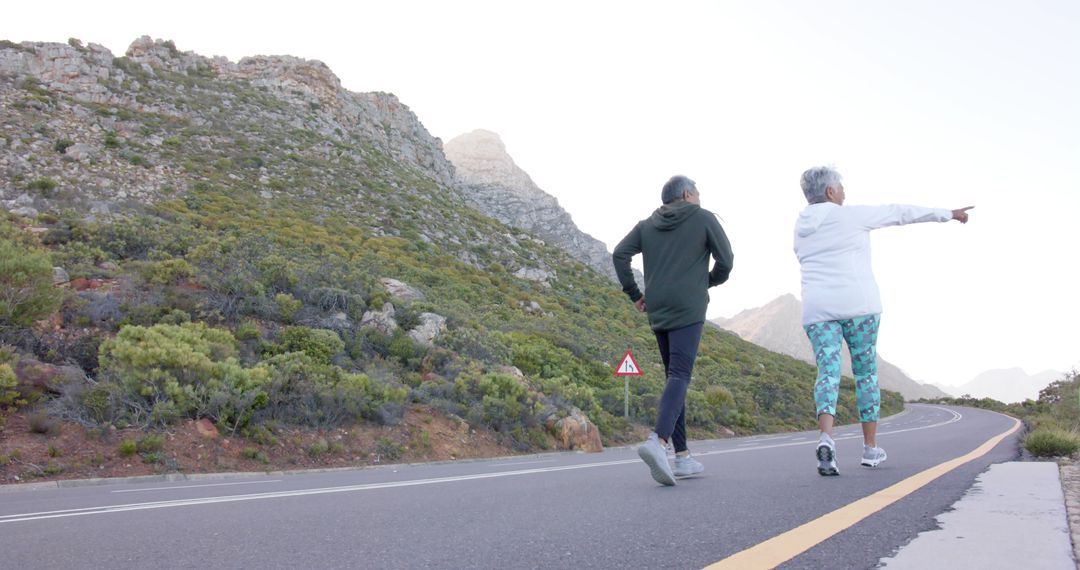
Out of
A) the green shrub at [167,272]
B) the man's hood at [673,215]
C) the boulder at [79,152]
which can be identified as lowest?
the man's hood at [673,215]

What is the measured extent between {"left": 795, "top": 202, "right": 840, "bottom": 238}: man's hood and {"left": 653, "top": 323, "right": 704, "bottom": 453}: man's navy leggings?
1.16 metres

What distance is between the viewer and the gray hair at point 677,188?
16.8ft

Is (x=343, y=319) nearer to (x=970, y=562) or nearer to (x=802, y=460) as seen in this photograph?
(x=802, y=460)

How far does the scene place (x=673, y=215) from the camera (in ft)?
16.3

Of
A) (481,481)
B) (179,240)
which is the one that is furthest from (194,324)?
(481,481)

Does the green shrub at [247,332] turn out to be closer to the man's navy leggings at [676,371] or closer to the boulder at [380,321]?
the boulder at [380,321]

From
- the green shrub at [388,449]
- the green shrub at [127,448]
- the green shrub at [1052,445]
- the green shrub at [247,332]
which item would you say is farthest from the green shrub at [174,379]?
the green shrub at [1052,445]

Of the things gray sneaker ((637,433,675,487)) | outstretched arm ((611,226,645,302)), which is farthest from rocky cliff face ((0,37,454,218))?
gray sneaker ((637,433,675,487))

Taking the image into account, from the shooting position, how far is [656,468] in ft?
15.0

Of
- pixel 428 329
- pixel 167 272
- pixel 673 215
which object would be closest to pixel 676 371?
pixel 673 215

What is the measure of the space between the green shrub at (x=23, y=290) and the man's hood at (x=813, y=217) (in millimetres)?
12164

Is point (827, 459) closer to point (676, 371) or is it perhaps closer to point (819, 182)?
point (676, 371)

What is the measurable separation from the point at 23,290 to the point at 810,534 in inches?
523

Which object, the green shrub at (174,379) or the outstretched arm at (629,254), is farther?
the green shrub at (174,379)
